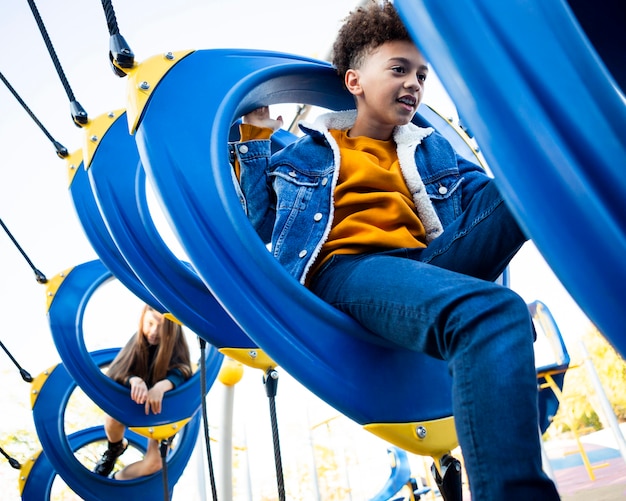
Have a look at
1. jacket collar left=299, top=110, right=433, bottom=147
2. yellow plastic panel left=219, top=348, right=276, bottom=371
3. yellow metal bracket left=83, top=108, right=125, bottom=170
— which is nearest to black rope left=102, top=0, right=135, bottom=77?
jacket collar left=299, top=110, right=433, bottom=147

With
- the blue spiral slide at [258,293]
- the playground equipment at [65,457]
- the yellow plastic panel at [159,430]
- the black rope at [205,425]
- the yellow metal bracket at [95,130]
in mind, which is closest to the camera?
the blue spiral slide at [258,293]

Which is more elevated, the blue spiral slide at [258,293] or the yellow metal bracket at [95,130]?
the yellow metal bracket at [95,130]

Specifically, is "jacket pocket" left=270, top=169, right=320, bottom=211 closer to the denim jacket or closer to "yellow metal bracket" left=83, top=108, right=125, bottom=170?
the denim jacket

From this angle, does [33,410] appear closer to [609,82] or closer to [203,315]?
[203,315]

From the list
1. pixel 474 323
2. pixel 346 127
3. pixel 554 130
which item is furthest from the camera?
pixel 346 127

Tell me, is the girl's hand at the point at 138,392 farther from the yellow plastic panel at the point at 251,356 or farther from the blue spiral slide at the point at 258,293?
the blue spiral slide at the point at 258,293

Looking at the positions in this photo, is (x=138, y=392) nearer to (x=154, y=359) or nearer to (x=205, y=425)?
(x=154, y=359)

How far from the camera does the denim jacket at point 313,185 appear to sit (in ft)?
2.71

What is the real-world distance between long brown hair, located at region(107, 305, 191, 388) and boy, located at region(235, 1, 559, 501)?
123 cm

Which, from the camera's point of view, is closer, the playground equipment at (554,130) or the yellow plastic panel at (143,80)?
the playground equipment at (554,130)

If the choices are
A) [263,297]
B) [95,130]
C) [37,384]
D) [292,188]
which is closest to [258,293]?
[263,297]

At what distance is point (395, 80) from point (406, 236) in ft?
0.82

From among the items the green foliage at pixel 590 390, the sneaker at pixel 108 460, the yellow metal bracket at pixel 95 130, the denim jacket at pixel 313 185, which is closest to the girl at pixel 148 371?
the sneaker at pixel 108 460

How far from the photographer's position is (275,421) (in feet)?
2.93
